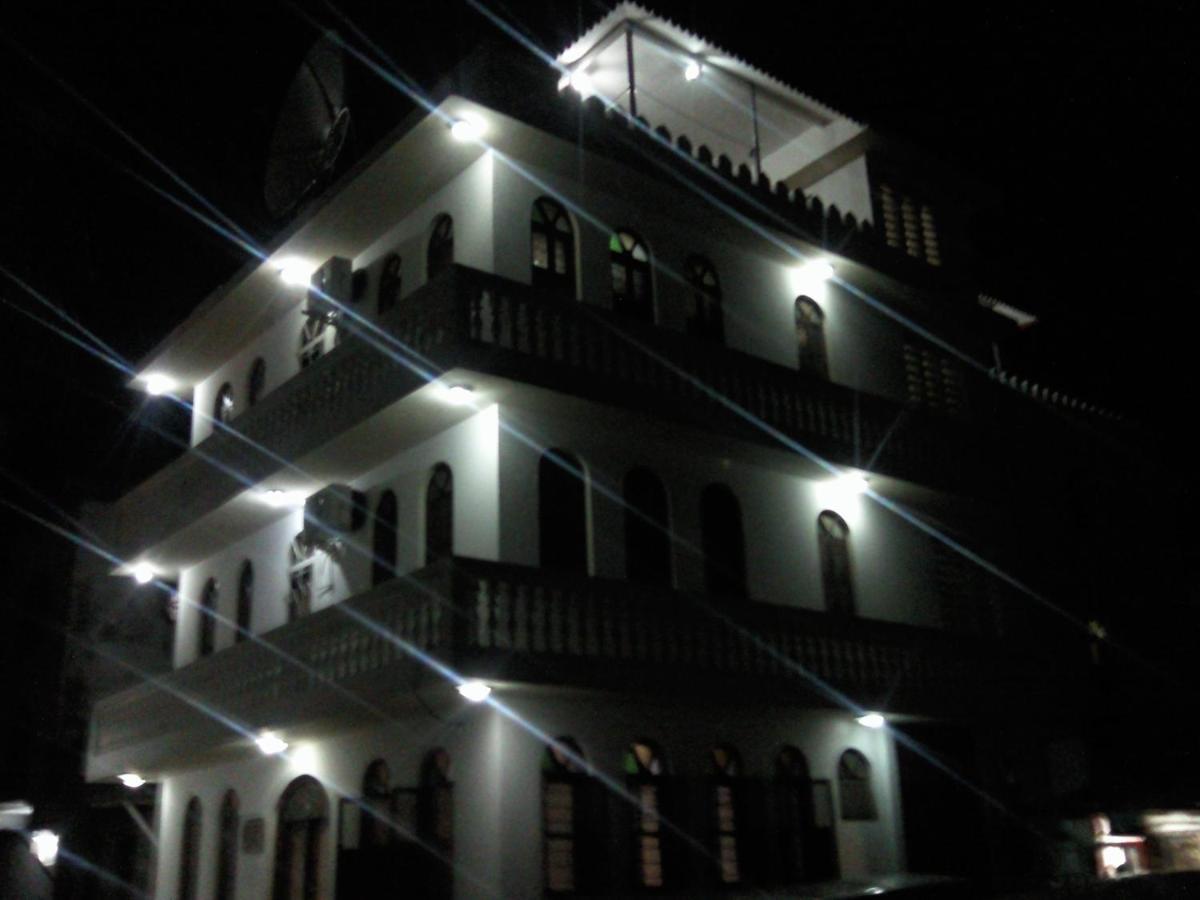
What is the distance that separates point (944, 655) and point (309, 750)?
867cm

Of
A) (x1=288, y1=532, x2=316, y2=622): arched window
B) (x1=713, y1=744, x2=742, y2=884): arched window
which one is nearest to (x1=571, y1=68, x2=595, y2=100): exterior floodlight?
(x1=288, y1=532, x2=316, y2=622): arched window

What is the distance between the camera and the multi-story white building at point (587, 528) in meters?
13.8

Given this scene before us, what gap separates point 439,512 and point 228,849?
7.04 meters

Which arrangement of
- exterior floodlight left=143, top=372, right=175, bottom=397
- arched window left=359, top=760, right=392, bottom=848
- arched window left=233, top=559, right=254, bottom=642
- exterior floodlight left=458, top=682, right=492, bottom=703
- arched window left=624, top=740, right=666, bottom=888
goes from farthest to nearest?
exterior floodlight left=143, top=372, right=175, bottom=397
arched window left=233, top=559, right=254, bottom=642
arched window left=359, top=760, right=392, bottom=848
arched window left=624, top=740, right=666, bottom=888
exterior floodlight left=458, top=682, right=492, bottom=703

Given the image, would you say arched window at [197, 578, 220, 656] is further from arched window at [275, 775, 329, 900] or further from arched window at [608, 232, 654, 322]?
arched window at [608, 232, 654, 322]

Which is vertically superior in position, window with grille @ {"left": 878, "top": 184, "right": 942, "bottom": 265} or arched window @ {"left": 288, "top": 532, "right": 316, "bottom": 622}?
window with grille @ {"left": 878, "top": 184, "right": 942, "bottom": 265}

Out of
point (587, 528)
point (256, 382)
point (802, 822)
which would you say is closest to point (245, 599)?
point (256, 382)

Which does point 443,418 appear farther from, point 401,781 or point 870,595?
point 870,595

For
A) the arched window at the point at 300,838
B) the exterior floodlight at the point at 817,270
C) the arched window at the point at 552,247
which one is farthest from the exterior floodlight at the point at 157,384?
the exterior floodlight at the point at 817,270

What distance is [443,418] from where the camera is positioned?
1514cm

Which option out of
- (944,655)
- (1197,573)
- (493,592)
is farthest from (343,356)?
(1197,573)

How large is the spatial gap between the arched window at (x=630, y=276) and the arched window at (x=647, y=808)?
18.5 feet

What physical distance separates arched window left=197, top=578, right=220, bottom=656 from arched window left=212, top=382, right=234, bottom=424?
9.17 feet

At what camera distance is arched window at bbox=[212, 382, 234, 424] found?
70.1 feet
